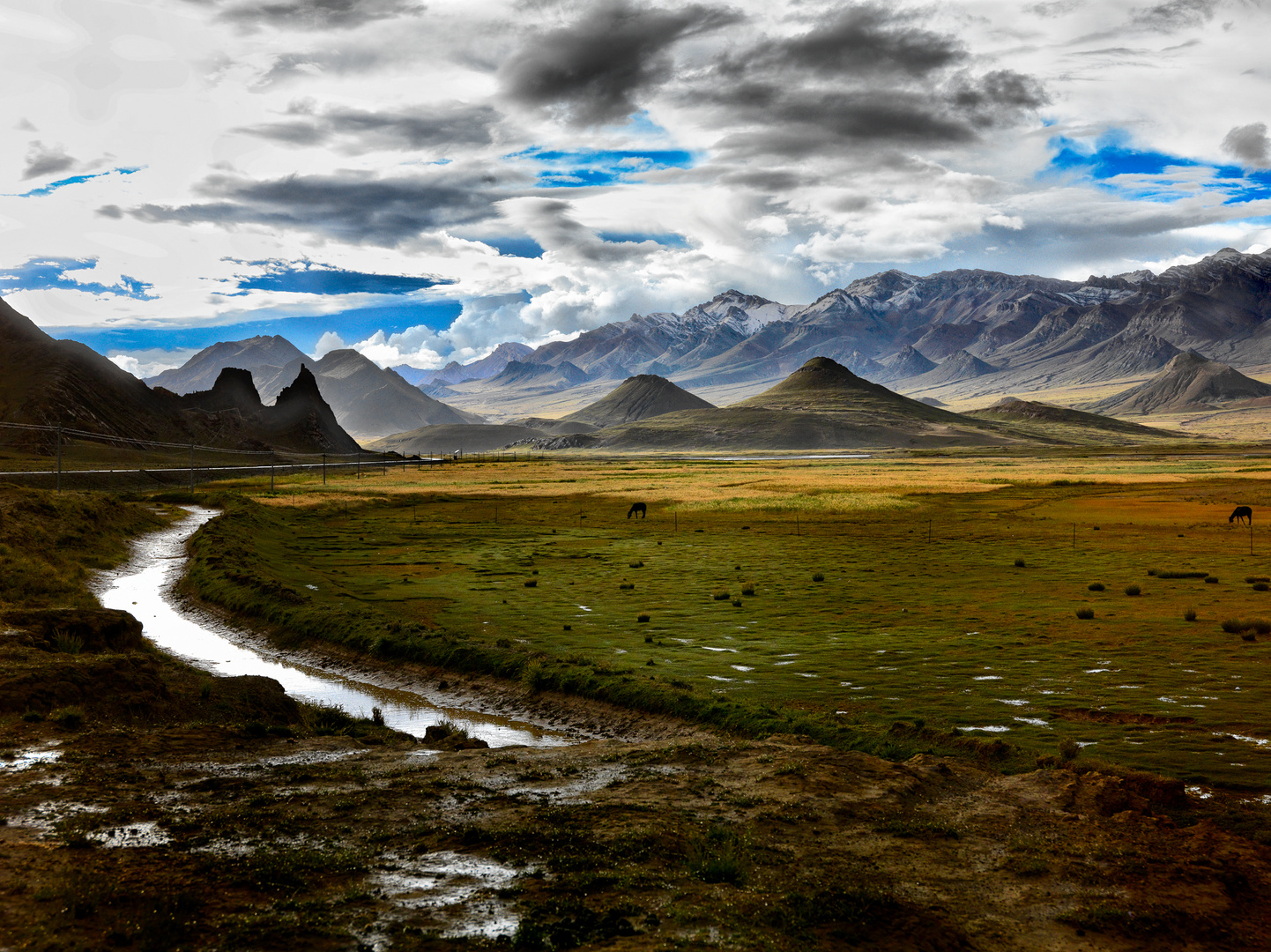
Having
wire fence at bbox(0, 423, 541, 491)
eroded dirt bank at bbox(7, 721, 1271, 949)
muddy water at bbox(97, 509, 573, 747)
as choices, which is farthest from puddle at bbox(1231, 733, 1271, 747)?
wire fence at bbox(0, 423, 541, 491)

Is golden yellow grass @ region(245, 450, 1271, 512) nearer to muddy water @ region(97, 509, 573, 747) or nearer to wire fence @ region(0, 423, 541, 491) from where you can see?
wire fence @ region(0, 423, 541, 491)

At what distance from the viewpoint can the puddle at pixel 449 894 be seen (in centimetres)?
906

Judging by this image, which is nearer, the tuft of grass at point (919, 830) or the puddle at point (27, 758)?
the tuft of grass at point (919, 830)

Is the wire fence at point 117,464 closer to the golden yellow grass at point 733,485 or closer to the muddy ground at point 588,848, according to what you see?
the golden yellow grass at point 733,485

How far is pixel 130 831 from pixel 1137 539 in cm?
5705

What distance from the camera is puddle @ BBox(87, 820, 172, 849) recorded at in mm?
10953

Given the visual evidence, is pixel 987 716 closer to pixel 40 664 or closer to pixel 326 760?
pixel 326 760

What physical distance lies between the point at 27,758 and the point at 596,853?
1054 cm

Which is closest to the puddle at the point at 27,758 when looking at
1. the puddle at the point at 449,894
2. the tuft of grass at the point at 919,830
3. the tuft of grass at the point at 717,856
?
the puddle at the point at 449,894

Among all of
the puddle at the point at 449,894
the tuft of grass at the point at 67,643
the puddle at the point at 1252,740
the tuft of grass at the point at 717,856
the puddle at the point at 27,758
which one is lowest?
the puddle at the point at 1252,740

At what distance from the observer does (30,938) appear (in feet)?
27.1

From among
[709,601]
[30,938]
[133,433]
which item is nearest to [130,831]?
[30,938]

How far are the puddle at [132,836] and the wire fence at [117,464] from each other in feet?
258

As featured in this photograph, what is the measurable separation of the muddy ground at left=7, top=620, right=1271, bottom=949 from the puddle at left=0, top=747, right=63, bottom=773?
3.0 inches
